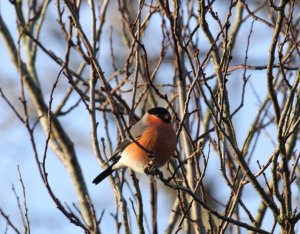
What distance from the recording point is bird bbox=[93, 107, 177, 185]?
4.41m

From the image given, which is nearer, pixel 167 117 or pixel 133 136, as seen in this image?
pixel 133 136

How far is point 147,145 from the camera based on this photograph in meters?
4.55

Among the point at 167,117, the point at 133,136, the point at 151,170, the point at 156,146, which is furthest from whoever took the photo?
the point at 167,117

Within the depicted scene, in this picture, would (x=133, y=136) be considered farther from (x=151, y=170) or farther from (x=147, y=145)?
(x=151, y=170)

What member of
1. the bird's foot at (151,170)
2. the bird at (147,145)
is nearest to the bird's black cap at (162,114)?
the bird at (147,145)

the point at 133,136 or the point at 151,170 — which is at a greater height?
the point at 133,136

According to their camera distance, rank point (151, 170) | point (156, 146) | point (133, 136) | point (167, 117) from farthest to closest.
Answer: point (167, 117), point (133, 136), point (156, 146), point (151, 170)

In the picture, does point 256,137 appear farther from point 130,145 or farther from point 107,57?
point 107,57

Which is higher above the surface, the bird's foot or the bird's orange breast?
the bird's orange breast

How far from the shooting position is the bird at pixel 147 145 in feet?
14.5

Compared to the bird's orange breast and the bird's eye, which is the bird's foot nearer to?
the bird's orange breast

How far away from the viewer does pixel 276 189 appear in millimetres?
3025

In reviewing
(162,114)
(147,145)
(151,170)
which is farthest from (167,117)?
(151,170)

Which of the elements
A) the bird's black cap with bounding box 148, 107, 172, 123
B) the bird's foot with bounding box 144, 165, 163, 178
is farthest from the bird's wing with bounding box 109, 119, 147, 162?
the bird's foot with bounding box 144, 165, 163, 178
